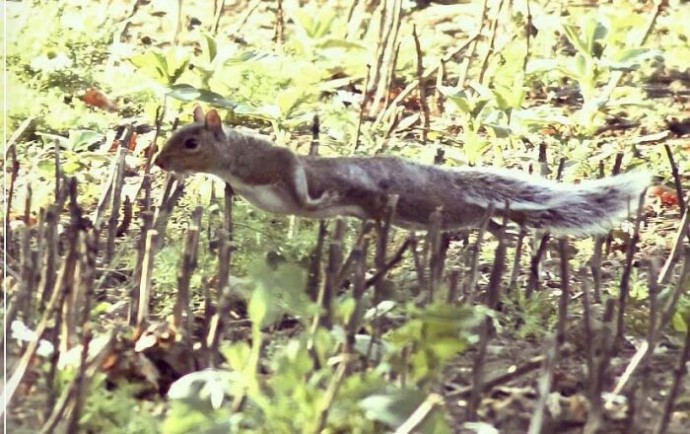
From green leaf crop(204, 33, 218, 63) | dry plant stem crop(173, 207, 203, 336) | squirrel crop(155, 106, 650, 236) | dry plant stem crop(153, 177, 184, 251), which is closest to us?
dry plant stem crop(173, 207, 203, 336)

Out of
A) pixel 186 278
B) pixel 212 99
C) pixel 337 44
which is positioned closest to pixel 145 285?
pixel 186 278

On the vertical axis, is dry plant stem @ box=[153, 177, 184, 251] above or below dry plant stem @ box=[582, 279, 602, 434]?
above

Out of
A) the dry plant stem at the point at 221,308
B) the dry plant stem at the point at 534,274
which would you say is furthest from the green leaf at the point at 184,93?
the dry plant stem at the point at 221,308

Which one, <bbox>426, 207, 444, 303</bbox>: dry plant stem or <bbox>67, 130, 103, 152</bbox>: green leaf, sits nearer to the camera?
<bbox>426, 207, 444, 303</bbox>: dry plant stem

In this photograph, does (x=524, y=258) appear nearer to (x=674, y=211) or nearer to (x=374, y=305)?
(x=674, y=211)

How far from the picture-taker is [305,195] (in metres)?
2.69

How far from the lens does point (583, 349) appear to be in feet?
7.68

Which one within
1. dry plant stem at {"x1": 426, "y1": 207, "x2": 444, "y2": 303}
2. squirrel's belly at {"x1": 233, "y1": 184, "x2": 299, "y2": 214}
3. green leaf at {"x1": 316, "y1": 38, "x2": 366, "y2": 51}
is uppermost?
green leaf at {"x1": 316, "y1": 38, "x2": 366, "y2": 51}

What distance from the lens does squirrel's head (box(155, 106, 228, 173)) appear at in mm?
2789

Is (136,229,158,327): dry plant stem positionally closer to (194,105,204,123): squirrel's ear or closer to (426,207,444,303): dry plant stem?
(426,207,444,303): dry plant stem

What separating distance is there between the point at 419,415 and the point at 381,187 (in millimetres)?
1188

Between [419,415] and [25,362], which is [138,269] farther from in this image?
[419,415]

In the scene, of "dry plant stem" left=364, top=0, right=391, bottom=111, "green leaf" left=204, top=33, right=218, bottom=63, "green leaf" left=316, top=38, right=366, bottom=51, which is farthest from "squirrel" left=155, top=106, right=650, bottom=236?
"green leaf" left=316, top=38, right=366, bottom=51

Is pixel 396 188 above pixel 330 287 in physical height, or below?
above
